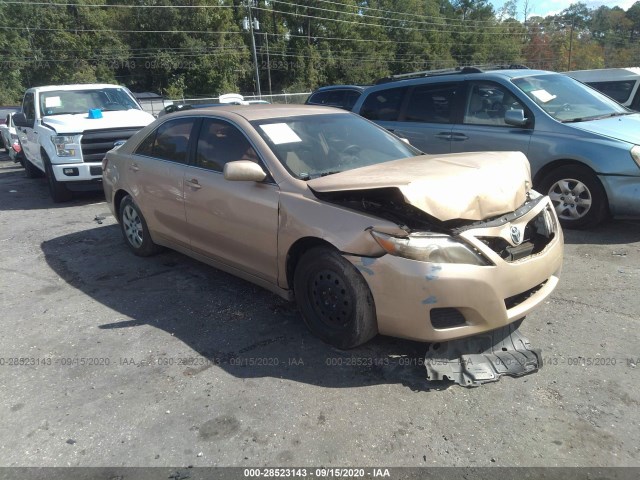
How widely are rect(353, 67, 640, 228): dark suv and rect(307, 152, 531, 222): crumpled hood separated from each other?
7.34 ft

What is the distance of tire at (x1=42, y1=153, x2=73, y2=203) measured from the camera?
27.9 feet

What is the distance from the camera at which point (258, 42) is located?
181 feet

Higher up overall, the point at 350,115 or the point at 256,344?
the point at 350,115

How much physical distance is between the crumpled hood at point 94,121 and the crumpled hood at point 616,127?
717cm

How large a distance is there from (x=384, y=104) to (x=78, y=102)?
5931 millimetres

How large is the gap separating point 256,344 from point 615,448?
7.57ft

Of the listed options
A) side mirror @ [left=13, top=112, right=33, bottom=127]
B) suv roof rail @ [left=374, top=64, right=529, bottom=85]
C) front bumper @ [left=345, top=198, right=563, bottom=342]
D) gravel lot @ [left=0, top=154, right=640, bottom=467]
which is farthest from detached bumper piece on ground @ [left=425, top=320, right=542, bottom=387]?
side mirror @ [left=13, top=112, right=33, bottom=127]

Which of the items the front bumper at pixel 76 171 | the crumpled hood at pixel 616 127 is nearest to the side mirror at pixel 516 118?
the crumpled hood at pixel 616 127

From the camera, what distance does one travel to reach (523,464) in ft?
8.04

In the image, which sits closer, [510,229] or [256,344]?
[510,229]

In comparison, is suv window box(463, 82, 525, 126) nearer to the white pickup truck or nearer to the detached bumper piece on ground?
the detached bumper piece on ground

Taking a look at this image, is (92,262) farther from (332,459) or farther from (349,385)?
(332,459)

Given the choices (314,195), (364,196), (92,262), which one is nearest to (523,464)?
(364,196)

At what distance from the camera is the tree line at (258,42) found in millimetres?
43344
